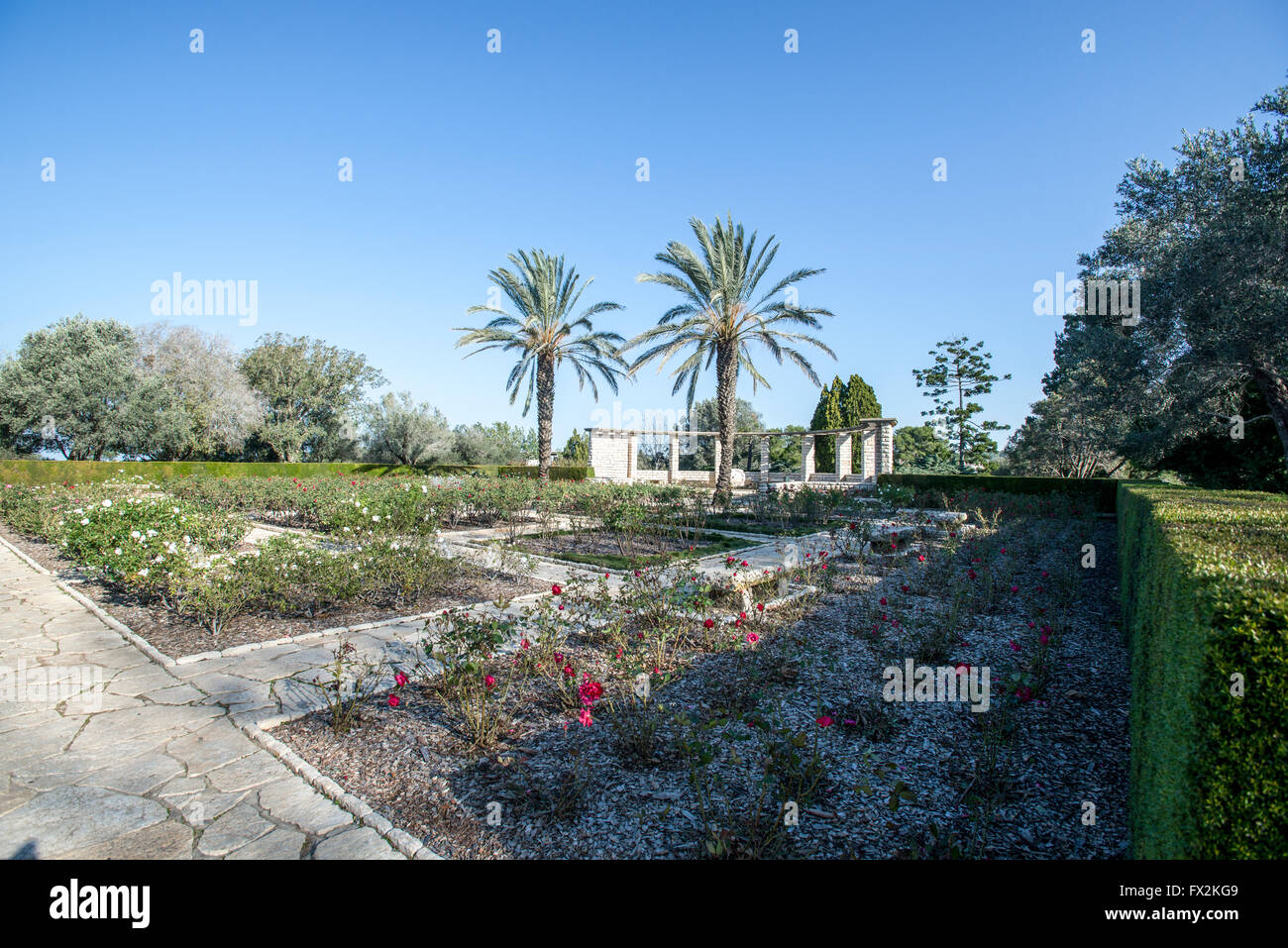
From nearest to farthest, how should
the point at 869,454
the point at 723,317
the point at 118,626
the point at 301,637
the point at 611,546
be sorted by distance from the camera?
the point at 301,637 → the point at 118,626 → the point at 611,546 → the point at 723,317 → the point at 869,454

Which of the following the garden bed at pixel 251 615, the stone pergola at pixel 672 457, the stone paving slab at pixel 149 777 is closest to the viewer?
the stone paving slab at pixel 149 777

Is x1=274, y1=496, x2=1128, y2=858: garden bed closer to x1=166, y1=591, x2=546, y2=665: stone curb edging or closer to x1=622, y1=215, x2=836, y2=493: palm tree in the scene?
x1=166, y1=591, x2=546, y2=665: stone curb edging

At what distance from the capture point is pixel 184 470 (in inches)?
803

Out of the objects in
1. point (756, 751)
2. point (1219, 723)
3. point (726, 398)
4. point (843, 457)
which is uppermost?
point (726, 398)

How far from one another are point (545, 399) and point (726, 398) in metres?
5.42

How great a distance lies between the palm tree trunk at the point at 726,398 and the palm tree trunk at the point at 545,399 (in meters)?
5.02

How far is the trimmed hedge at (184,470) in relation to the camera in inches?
649

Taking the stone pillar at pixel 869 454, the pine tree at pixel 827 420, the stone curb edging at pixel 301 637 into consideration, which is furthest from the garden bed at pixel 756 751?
the pine tree at pixel 827 420

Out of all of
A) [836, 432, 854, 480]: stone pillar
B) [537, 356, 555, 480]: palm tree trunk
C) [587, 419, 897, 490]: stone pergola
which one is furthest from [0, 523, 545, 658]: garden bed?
[836, 432, 854, 480]: stone pillar

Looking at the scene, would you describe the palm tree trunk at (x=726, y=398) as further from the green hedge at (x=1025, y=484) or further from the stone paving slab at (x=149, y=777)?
the stone paving slab at (x=149, y=777)

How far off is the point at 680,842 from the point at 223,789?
199cm

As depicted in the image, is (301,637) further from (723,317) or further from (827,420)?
(827,420)


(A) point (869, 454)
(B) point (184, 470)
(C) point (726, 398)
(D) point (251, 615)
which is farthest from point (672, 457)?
(D) point (251, 615)
